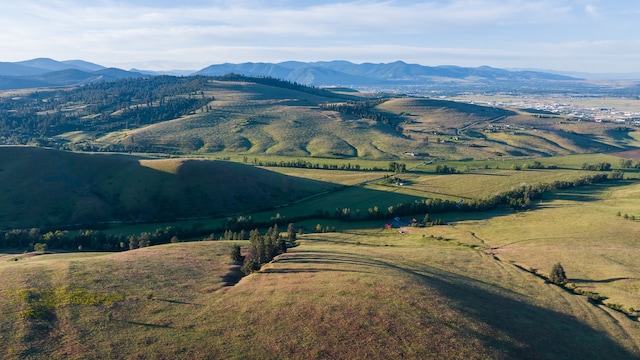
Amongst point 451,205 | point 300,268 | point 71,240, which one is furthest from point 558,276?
point 71,240

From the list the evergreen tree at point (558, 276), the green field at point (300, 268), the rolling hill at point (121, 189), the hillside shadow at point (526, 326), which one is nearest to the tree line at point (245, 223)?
the green field at point (300, 268)

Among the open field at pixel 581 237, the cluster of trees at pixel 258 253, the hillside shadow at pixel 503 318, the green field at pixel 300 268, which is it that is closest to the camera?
the green field at pixel 300 268

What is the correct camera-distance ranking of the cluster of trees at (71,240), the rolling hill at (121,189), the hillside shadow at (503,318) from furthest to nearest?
the rolling hill at (121,189) → the cluster of trees at (71,240) → the hillside shadow at (503,318)

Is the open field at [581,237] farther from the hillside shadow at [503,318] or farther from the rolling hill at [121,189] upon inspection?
the rolling hill at [121,189]

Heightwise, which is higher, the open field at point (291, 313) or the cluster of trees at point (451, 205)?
the open field at point (291, 313)

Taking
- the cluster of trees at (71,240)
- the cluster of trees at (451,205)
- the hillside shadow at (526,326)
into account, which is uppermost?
the hillside shadow at (526,326)

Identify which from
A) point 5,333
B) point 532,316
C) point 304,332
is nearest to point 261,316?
point 304,332
